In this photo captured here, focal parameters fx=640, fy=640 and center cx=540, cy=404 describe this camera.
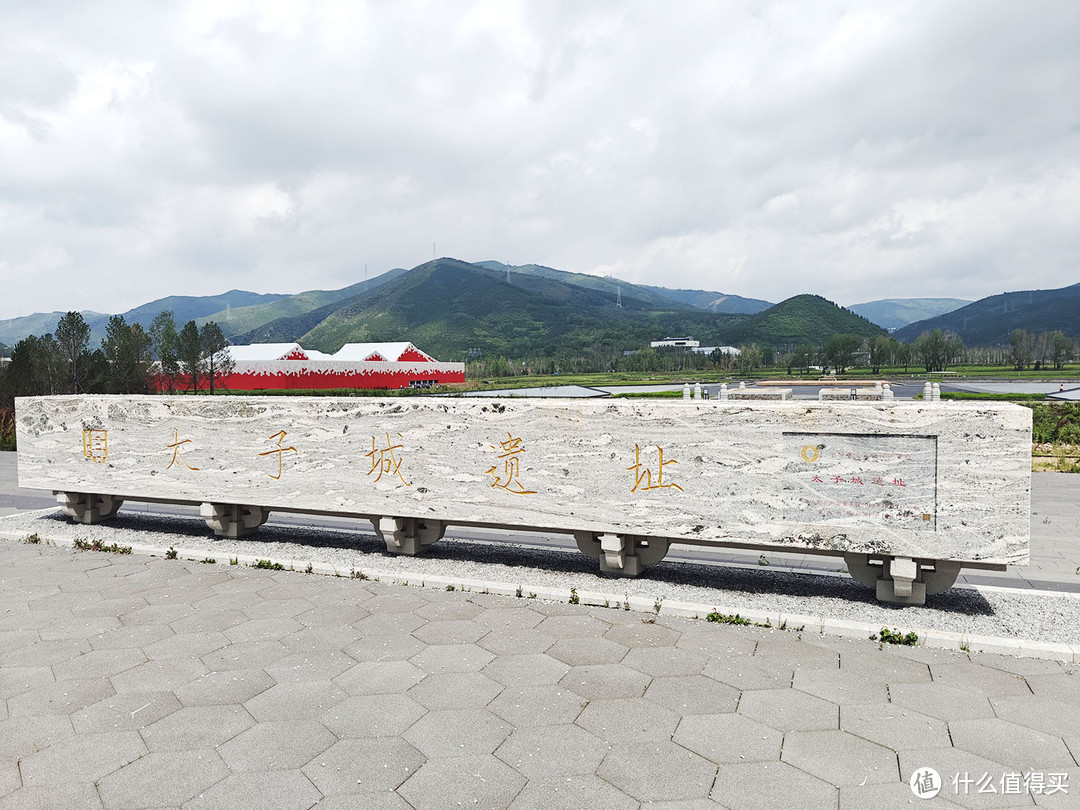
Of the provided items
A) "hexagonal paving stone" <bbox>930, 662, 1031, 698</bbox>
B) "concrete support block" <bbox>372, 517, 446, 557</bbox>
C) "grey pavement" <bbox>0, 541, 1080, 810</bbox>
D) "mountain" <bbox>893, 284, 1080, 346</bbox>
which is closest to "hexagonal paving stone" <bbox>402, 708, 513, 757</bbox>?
"grey pavement" <bbox>0, 541, 1080, 810</bbox>

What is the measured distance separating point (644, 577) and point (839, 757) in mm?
2722

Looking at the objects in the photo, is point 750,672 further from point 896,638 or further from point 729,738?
point 896,638

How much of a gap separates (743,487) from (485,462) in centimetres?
231

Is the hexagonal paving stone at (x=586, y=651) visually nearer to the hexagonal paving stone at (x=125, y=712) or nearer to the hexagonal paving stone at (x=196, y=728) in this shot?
the hexagonal paving stone at (x=196, y=728)

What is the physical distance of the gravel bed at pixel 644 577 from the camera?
4676 mm

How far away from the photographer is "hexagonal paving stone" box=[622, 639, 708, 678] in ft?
12.7

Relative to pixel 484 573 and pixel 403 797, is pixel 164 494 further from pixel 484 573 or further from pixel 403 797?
pixel 403 797

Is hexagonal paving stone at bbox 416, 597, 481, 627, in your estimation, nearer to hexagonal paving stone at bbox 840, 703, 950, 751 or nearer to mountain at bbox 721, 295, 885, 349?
hexagonal paving stone at bbox 840, 703, 950, 751

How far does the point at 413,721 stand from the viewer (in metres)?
3.31

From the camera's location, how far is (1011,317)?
13562cm

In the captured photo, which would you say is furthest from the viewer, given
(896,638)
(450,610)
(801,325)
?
(801,325)

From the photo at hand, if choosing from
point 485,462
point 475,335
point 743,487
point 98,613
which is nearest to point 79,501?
point 98,613

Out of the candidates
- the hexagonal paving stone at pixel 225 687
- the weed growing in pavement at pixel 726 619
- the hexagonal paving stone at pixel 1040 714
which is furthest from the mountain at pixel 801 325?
the hexagonal paving stone at pixel 225 687

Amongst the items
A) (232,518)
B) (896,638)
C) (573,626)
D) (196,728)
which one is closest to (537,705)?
(573,626)
